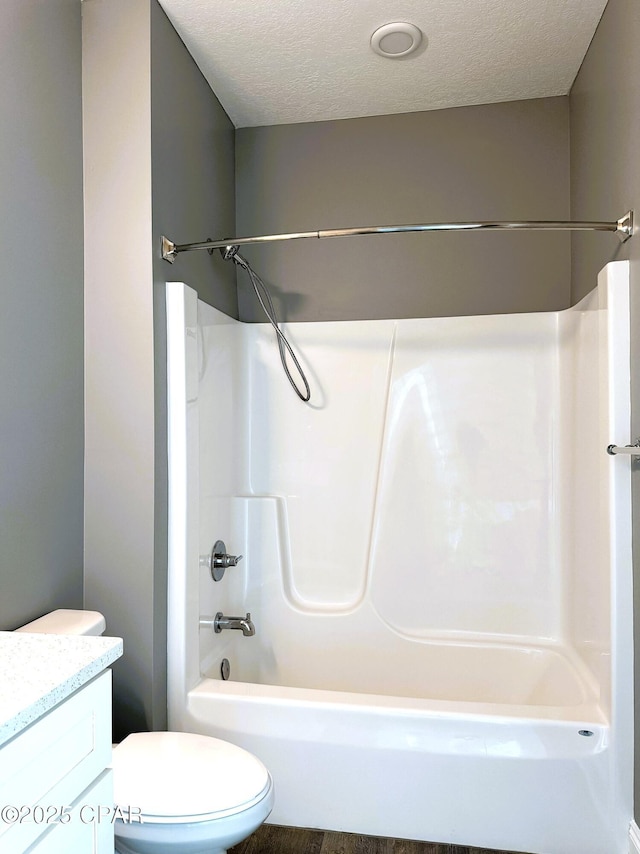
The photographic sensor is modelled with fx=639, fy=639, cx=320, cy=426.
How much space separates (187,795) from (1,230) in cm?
142

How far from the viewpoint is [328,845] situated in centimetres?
188

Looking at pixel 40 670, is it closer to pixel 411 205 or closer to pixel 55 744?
pixel 55 744

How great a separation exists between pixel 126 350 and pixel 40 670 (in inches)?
44.1

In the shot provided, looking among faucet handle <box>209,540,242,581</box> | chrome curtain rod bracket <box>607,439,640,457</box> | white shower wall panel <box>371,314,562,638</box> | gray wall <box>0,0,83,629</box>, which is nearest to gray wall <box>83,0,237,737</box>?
gray wall <box>0,0,83,629</box>

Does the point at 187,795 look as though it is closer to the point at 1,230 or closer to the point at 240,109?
A: the point at 1,230

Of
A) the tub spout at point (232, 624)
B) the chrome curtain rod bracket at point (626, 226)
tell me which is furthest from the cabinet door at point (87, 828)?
the chrome curtain rod bracket at point (626, 226)

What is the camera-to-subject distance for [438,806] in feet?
6.07

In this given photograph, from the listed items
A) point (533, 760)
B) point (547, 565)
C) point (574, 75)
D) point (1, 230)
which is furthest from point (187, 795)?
point (574, 75)

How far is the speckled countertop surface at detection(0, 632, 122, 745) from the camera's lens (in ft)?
3.06

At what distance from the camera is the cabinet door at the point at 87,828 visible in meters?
1.02

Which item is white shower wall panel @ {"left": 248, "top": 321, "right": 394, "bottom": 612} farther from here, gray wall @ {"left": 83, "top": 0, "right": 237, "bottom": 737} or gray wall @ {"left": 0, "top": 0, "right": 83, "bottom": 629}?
gray wall @ {"left": 0, "top": 0, "right": 83, "bottom": 629}

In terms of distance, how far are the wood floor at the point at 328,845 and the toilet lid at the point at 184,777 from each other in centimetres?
48

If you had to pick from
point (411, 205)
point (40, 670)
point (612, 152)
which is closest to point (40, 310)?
point (40, 670)

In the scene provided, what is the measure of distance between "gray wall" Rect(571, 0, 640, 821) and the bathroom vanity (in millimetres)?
1422
